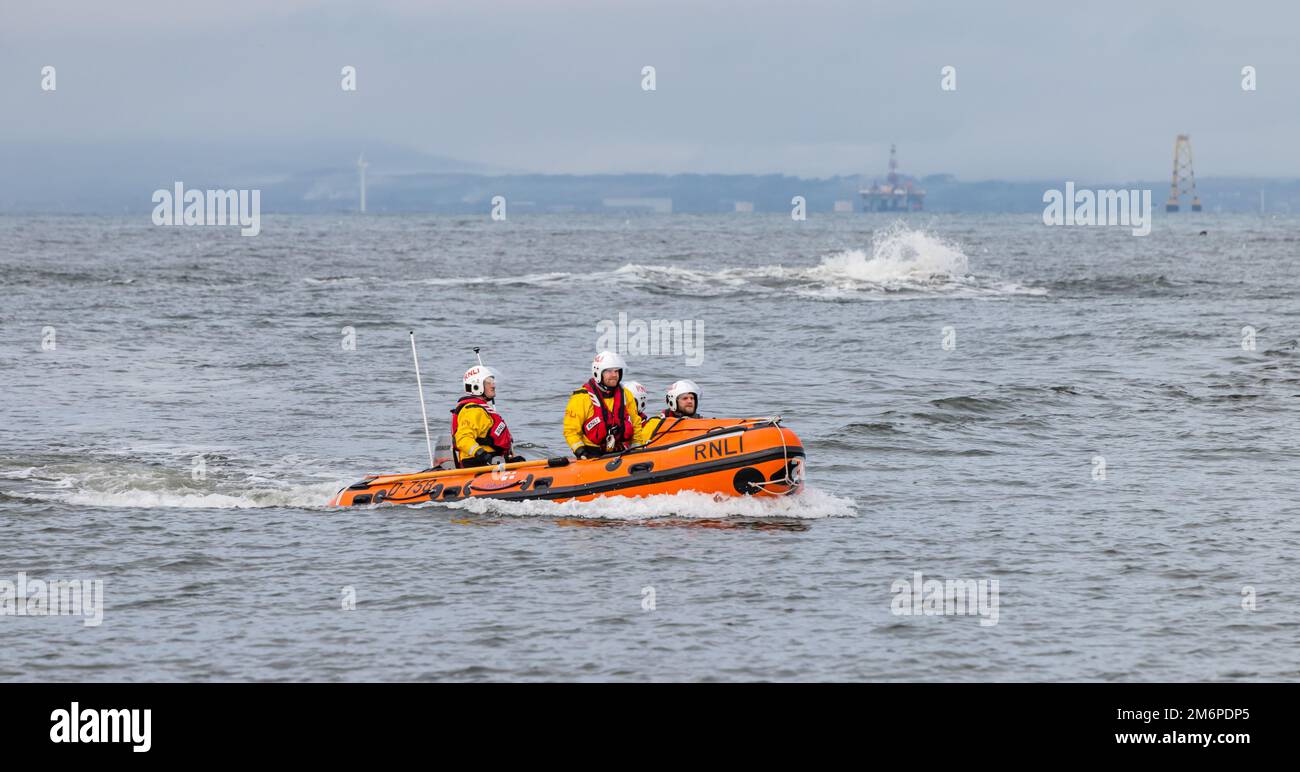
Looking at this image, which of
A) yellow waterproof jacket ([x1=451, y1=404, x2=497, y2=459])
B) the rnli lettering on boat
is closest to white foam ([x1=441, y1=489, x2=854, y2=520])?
the rnli lettering on boat

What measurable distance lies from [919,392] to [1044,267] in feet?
131

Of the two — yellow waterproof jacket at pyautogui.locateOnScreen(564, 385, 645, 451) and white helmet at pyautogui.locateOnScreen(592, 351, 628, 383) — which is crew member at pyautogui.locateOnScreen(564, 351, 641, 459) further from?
white helmet at pyautogui.locateOnScreen(592, 351, 628, 383)

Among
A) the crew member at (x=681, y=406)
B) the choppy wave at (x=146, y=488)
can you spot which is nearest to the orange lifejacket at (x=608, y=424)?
the crew member at (x=681, y=406)

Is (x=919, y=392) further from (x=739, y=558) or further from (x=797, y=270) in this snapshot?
(x=797, y=270)

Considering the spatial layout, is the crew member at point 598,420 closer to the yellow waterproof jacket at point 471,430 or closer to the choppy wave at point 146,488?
the yellow waterproof jacket at point 471,430

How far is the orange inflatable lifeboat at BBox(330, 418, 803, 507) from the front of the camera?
1546 cm

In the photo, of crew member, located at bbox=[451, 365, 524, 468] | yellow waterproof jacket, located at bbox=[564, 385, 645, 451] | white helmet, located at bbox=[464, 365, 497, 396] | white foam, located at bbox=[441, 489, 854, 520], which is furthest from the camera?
yellow waterproof jacket, located at bbox=[564, 385, 645, 451]

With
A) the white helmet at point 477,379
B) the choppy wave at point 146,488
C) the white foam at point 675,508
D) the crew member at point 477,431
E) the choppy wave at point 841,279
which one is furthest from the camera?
the choppy wave at point 841,279

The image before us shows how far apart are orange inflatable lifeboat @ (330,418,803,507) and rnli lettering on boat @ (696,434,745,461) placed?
0.01m

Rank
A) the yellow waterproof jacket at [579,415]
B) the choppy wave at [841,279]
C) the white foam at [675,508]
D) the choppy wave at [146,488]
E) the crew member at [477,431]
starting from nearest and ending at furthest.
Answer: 1. the white foam at [675,508]
2. the crew member at [477,431]
3. the yellow waterproof jacket at [579,415]
4. the choppy wave at [146,488]
5. the choppy wave at [841,279]

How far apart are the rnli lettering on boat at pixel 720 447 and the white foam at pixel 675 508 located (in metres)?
0.41

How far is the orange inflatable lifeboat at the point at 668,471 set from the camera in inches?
609

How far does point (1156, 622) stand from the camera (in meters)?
11.4
